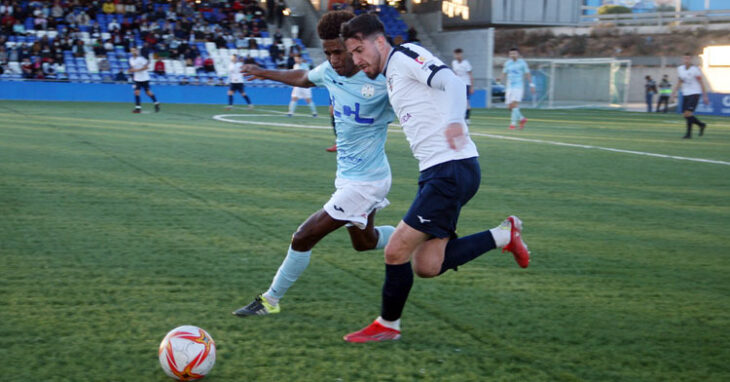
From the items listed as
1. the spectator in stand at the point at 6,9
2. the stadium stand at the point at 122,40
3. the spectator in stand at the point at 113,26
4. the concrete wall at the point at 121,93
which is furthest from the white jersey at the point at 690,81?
the spectator in stand at the point at 6,9

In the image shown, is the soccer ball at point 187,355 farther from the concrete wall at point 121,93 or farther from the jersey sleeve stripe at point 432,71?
the concrete wall at point 121,93

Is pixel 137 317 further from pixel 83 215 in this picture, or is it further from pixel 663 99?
pixel 663 99

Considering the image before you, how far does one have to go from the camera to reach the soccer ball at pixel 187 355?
138 inches

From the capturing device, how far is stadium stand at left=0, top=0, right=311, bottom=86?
32.8 metres

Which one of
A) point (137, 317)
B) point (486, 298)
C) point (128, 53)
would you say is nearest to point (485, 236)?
point (486, 298)

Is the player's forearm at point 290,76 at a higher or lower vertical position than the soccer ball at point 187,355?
higher

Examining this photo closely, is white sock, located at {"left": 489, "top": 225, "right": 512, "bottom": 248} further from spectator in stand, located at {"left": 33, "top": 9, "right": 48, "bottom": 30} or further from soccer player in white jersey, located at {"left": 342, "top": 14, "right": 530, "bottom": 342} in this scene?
spectator in stand, located at {"left": 33, "top": 9, "right": 48, "bottom": 30}

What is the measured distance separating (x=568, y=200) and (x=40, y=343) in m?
6.81

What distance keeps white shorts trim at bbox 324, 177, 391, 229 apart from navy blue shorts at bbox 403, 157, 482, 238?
626mm

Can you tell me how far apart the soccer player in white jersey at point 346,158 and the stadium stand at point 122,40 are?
98.2 feet

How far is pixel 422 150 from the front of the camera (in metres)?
4.18

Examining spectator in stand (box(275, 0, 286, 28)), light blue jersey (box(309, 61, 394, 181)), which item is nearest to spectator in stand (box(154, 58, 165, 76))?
spectator in stand (box(275, 0, 286, 28))

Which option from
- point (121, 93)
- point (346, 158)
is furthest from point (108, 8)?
point (346, 158)

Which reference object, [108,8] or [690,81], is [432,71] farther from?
[108,8]
